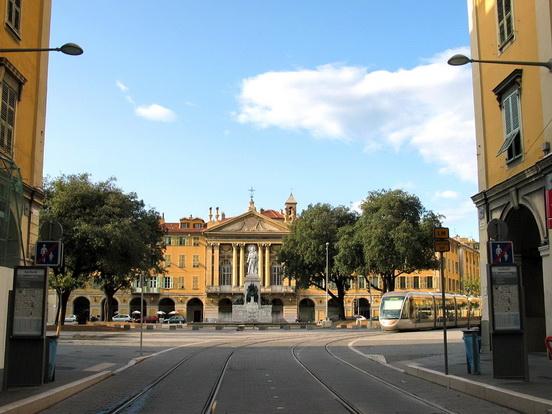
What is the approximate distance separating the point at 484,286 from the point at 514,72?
282 inches

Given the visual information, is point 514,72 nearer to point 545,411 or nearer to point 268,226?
point 545,411

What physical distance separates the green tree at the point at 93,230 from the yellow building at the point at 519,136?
27.8m

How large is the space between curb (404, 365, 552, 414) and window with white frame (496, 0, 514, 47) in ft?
37.0

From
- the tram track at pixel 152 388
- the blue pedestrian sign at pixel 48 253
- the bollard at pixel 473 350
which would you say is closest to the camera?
the tram track at pixel 152 388

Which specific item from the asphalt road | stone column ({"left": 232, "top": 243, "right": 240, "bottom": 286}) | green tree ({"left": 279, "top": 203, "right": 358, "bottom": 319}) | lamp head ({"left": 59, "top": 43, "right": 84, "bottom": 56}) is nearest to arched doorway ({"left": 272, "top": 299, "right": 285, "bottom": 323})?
stone column ({"left": 232, "top": 243, "right": 240, "bottom": 286})

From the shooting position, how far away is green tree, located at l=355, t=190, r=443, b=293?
53375 millimetres

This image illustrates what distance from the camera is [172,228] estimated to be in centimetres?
9856

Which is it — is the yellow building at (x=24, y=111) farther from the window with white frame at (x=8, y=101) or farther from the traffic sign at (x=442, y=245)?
the traffic sign at (x=442, y=245)

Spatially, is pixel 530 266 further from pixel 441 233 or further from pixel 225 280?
pixel 225 280

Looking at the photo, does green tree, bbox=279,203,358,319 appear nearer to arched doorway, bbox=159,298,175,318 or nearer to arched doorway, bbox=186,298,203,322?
arched doorway, bbox=186,298,203,322

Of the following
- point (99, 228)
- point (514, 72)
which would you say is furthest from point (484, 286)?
point (99, 228)

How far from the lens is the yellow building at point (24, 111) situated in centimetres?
1567

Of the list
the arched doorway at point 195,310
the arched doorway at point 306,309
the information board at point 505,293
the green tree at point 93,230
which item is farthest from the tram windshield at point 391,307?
the arched doorway at point 195,310

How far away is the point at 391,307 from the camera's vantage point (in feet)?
143
